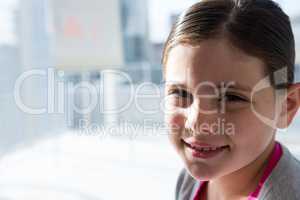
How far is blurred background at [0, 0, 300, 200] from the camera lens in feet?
3.73

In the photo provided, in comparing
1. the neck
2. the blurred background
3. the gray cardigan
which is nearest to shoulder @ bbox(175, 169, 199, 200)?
the neck

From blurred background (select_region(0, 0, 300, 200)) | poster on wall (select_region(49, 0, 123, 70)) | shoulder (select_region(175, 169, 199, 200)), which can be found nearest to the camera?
shoulder (select_region(175, 169, 199, 200))

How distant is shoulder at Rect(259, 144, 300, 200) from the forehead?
5.4 inches

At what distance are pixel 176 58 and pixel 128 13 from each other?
85 cm

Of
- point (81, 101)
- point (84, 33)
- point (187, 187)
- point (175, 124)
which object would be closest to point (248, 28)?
point (175, 124)

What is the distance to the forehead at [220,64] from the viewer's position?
1.47 feet

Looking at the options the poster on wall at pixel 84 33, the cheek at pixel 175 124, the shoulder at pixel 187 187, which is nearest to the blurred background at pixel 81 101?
the poster on wall at pixel 84 33

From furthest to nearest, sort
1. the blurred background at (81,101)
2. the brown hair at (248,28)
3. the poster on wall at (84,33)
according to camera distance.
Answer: the poster on wall at (84,33) < the blurred background at (81,101) < the brown hair at (248,28)

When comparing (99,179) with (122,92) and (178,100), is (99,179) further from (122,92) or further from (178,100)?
(178,100)

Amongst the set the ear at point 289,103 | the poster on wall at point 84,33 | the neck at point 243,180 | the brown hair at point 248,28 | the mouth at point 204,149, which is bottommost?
the neck at point 243,180

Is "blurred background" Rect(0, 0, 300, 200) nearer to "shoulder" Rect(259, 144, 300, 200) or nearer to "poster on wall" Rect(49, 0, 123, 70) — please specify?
"poster on wall" Rect(49, 0, 123, 70)

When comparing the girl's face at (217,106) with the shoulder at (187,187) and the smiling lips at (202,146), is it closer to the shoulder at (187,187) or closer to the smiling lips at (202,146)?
the smiling lips at (202,146)

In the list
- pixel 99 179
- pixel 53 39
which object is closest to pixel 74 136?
pixel 99 179

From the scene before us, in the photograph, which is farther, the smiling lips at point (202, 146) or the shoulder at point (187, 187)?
the shoulder at point (187, 187)
